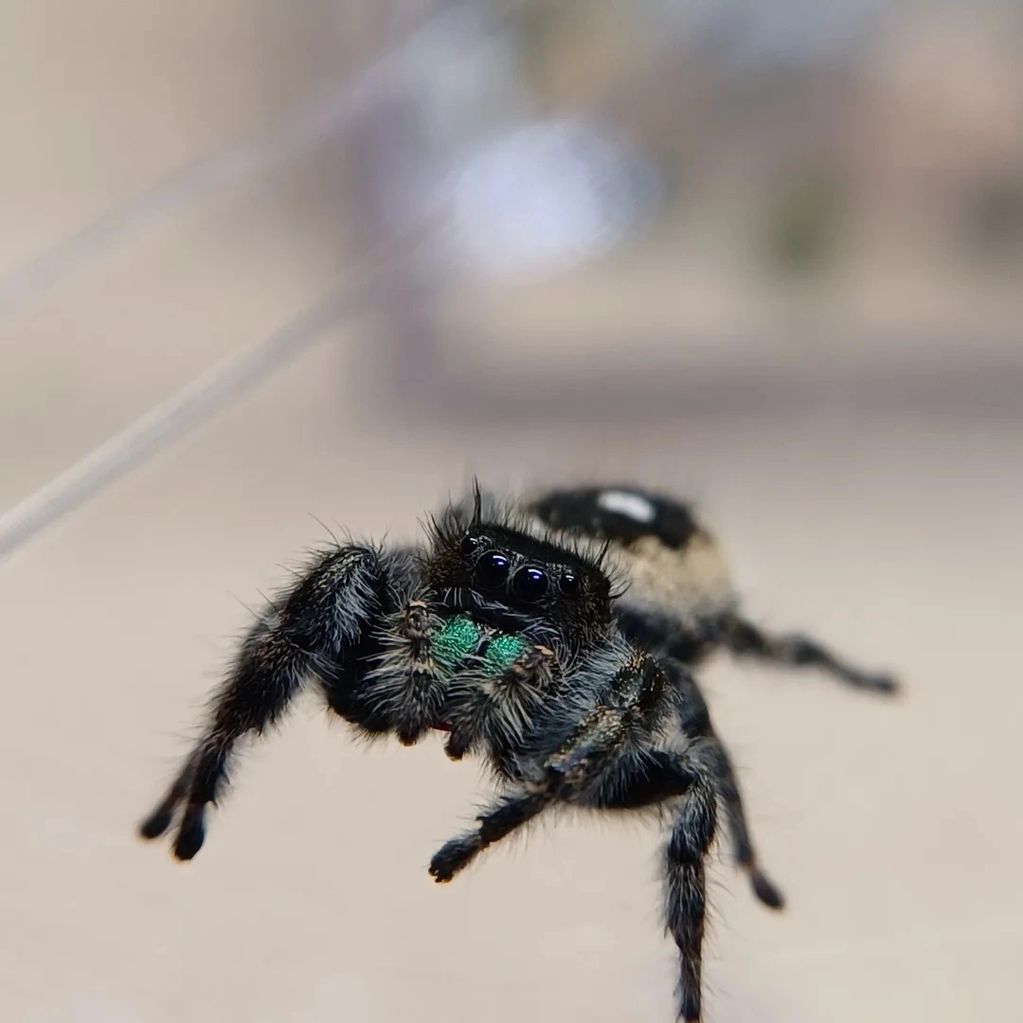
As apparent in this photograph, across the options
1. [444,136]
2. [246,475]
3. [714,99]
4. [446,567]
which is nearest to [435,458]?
[246,475]

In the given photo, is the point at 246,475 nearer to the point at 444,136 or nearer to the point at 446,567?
the point at 444,136

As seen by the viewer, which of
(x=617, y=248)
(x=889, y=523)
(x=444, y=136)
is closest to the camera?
(x=889, y=523)

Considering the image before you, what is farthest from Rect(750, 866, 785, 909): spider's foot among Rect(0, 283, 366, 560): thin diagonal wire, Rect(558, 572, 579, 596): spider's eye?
Rect(0, 283, 366, 560): thin diagonal wire

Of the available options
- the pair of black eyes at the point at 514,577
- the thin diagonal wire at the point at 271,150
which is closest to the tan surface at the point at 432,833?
the pair of black eyes at the point at 514,577

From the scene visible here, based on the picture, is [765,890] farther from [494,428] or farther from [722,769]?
[494,428]

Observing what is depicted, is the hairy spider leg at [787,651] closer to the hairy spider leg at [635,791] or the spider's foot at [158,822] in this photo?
the hairy spider leg at [635,791]

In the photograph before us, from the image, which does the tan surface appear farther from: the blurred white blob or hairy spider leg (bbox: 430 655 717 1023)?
the blurred white blob
